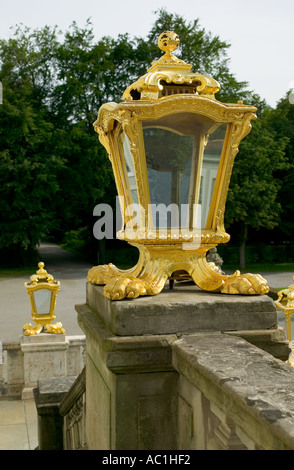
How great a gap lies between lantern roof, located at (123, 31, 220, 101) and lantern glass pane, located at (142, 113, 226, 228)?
A: 0.50ft

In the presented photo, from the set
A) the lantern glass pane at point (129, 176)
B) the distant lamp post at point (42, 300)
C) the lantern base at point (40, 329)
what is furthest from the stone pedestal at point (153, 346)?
the distant lamp post at point (42, 300)

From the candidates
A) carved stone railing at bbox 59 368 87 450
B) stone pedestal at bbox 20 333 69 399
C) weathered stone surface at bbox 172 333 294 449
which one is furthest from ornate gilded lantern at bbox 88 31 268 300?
stone pedestal at bbox 20 333 69 399

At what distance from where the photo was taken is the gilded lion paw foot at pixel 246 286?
2756 mm

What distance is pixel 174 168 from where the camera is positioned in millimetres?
3082

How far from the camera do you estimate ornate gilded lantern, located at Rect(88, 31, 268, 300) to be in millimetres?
2859

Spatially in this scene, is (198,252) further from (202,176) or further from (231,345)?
(231,345)

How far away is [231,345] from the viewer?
7.79 ft

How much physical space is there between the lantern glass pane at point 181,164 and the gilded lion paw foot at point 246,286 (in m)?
0.44

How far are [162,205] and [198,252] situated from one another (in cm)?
34

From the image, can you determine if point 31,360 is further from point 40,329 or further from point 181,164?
point 181,164

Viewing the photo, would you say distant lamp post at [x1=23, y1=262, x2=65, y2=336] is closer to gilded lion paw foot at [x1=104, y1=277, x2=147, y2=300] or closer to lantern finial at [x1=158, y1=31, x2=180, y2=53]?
lantern finial at [x1=158, y1=31, x2=180, y2=53]

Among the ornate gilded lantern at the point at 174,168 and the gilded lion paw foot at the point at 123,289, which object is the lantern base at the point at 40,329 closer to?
the ornate gilded lantern at the point at 174,168

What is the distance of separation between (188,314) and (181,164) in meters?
0.97
